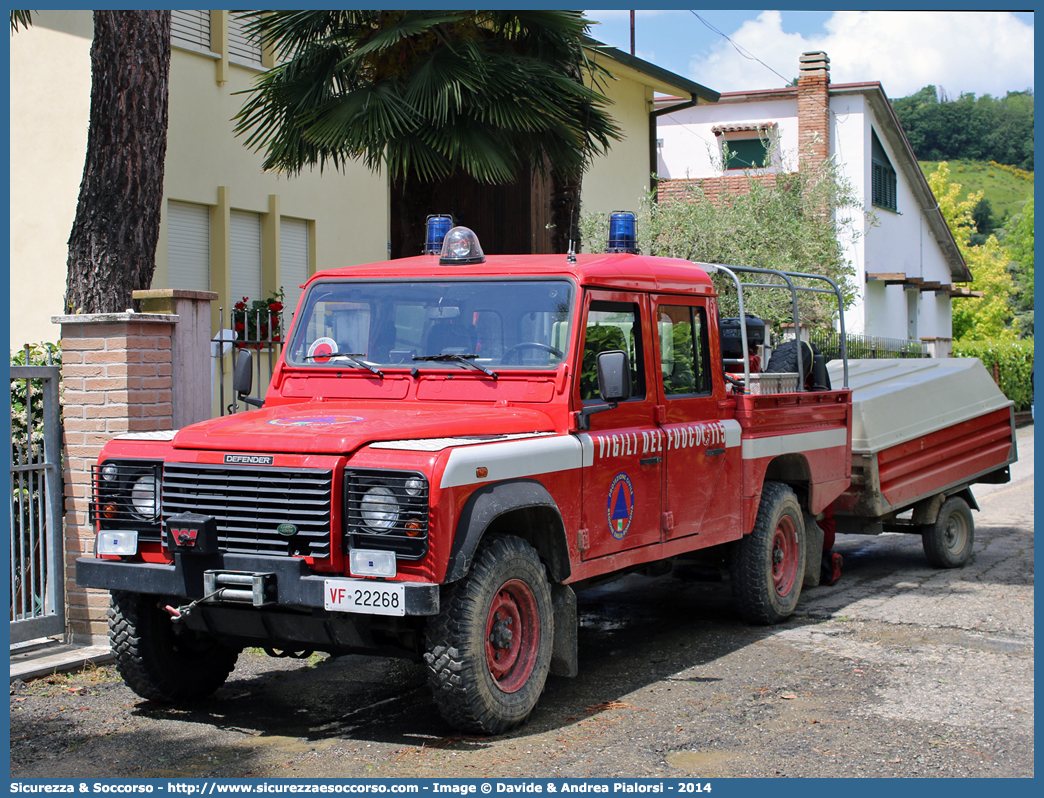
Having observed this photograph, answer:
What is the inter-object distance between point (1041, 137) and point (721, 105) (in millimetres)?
25494

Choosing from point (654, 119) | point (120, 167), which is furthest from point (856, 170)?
point (120, 167)

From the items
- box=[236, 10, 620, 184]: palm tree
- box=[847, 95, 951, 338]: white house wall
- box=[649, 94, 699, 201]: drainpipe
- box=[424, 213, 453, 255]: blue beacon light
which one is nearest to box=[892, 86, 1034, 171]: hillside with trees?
box=[847, 95, 951, 338]: white house wall

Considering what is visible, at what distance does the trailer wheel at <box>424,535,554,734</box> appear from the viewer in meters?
5.04

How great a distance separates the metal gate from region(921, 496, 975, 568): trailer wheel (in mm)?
7141

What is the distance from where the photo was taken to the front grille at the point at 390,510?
15.9 feet

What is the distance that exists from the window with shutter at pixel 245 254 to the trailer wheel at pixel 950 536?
903cm

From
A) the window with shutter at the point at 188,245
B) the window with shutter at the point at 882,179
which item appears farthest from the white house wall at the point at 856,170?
the window with shutter at the point at 188,245

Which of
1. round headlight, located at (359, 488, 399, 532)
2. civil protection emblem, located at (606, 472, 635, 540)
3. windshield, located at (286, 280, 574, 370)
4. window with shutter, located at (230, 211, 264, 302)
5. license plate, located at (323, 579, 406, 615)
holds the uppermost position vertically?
window with shutter, located at (230, 211, 264, 302)

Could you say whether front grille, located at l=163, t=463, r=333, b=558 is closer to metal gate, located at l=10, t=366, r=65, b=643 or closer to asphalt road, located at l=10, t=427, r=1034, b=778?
asphalt road, located at l=10, t=427, r=1034, b=778

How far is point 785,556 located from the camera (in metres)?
8.18

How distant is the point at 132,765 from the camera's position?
16.4 feet

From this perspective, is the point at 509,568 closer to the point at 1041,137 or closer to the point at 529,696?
the point at 529,696

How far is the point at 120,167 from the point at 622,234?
4.00m

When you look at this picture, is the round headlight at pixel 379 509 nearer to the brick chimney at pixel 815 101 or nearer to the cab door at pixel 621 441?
the cab door at pixel 621 441
